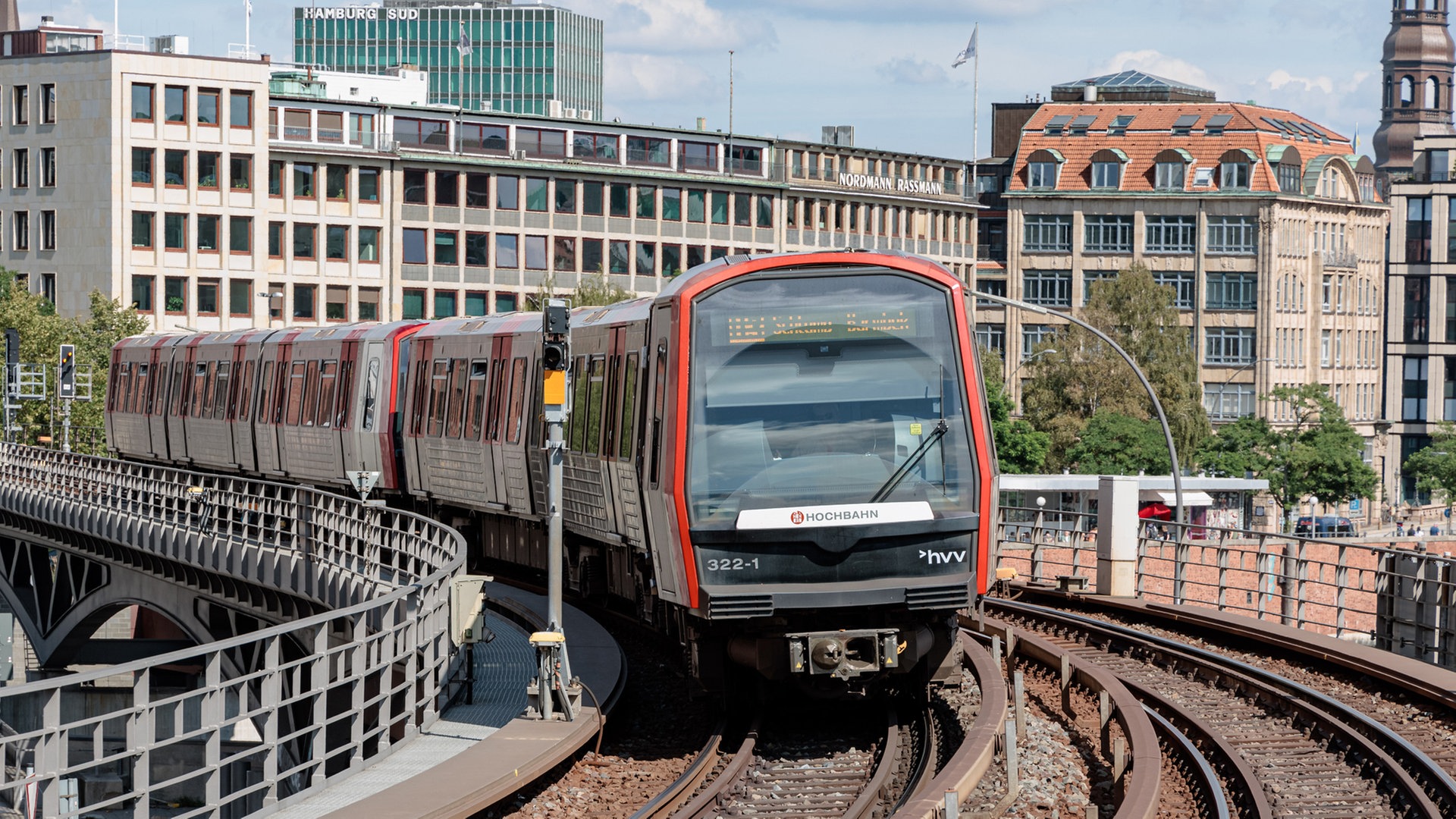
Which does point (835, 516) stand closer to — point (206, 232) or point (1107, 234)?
point (206, 232)

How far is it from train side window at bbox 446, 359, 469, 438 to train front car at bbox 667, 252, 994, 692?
542 inches

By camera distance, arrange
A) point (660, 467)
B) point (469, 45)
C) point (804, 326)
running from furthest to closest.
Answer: point (469, 45)
point (660, 467)
point (804, 326)

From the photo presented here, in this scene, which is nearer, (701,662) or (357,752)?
(357,752)

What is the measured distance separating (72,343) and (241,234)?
19786 millimetres

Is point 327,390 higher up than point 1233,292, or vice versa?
point 1233,292

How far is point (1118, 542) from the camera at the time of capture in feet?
96.8

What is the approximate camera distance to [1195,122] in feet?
413

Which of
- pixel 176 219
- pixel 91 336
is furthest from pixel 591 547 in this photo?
pixel 176 219

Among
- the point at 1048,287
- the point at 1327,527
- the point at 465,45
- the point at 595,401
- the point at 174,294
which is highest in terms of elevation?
the point at 465,45

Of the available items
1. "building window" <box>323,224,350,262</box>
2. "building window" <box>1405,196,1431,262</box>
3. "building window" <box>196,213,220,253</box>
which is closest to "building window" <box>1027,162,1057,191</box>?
"building window" <box>1405,196,1431,262</box>

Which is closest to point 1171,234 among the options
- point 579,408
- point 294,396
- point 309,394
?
point 294,396

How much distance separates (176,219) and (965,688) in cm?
7783

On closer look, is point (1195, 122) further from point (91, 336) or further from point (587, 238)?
point (91, 336)

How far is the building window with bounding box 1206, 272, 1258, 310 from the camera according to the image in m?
122
